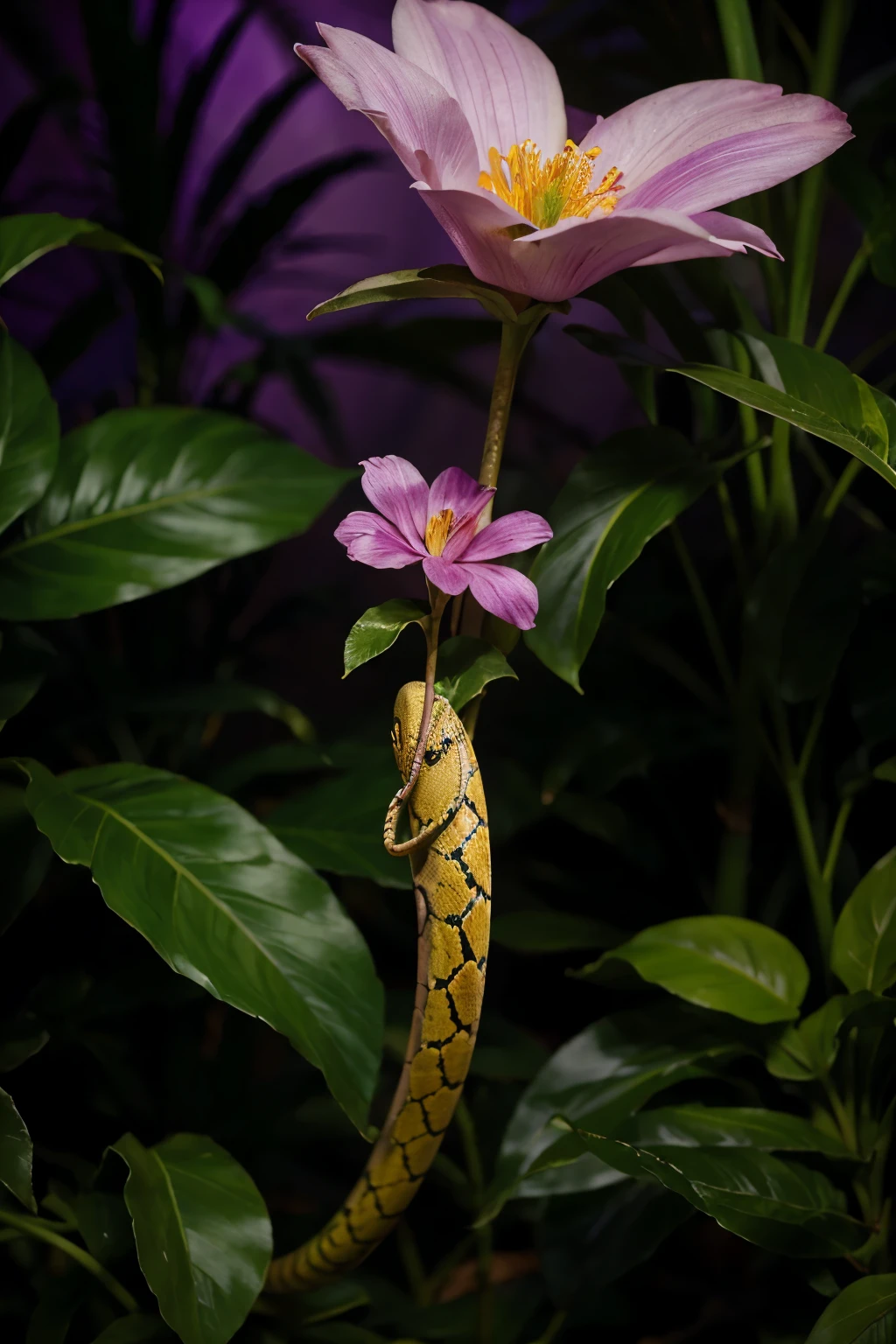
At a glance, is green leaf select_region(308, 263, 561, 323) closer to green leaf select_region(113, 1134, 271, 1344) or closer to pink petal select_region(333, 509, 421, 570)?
pink petal select_region(333, 509, 421, 570)

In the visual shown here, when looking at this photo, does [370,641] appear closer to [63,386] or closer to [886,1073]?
[886,1073]

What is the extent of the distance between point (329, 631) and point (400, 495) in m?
0.70

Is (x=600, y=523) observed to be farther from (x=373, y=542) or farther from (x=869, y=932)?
(x=869, y=932)

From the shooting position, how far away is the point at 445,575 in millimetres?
448

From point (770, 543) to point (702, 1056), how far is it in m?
0.37

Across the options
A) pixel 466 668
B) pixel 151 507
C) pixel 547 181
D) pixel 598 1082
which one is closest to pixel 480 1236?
pixel 598 1082

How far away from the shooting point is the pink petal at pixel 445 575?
1.44ft

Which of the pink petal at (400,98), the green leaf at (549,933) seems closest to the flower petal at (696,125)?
the pink petal at (400,98)

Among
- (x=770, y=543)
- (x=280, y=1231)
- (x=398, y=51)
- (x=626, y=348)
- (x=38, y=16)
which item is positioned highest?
(x=38, y=16)

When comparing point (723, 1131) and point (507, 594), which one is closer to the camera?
point (507, 594)

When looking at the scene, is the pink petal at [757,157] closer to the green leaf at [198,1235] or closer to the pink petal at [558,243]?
the pink petal at [558,243]

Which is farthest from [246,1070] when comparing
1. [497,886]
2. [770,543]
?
[770,543]

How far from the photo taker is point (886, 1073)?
2.20 feet

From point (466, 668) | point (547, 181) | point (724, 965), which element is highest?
Result: point (547, 181)
